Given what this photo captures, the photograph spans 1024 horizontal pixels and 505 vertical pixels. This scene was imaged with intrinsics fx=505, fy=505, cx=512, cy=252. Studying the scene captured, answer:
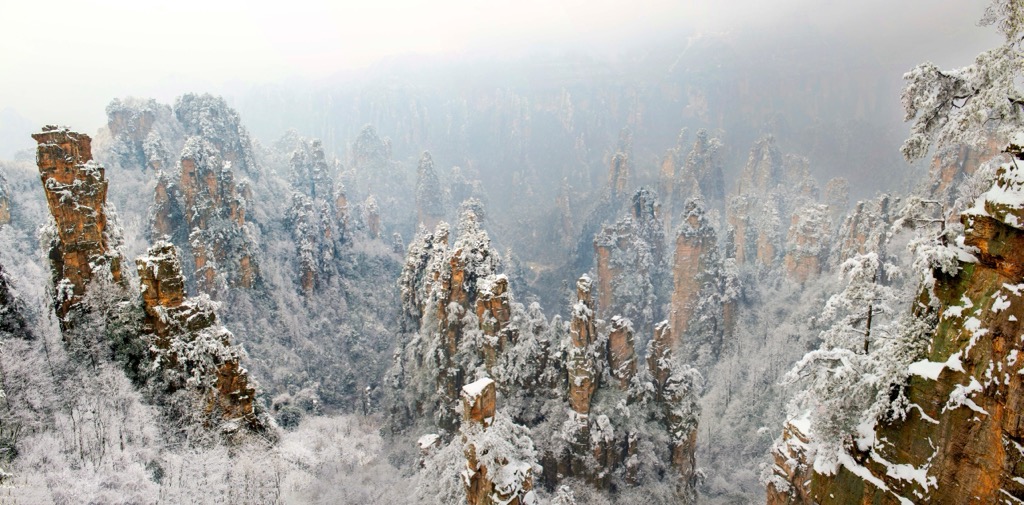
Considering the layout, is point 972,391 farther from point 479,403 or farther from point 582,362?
point 582,362

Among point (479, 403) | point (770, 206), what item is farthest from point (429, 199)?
point (479, 403)

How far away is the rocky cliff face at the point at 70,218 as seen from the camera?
2441cm

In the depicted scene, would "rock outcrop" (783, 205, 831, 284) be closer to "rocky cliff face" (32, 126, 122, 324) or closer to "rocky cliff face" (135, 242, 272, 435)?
"rocky cliff face" (135, 242, 272, 435)

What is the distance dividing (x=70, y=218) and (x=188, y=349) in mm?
9200

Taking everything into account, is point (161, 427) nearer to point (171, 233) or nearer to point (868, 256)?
point (868, 256)

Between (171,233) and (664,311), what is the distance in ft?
210

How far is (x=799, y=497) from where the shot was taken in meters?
19.6

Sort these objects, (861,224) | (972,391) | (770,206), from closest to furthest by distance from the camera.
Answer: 1. (972,391)
2. (861,224)
3. (770,206)

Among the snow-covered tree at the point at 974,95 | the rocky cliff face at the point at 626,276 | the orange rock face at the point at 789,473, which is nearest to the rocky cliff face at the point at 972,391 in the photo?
the snow-covered tree at the point at 974,95

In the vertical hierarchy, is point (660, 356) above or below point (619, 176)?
below

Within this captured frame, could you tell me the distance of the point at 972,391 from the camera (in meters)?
9.24

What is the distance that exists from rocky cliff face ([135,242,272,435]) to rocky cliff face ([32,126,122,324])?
3623 millimetres

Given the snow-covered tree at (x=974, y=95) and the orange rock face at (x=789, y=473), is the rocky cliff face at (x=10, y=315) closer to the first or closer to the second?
the orange rock face at (x=789, y=473)

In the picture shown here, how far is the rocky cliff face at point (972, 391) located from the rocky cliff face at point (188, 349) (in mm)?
24585
